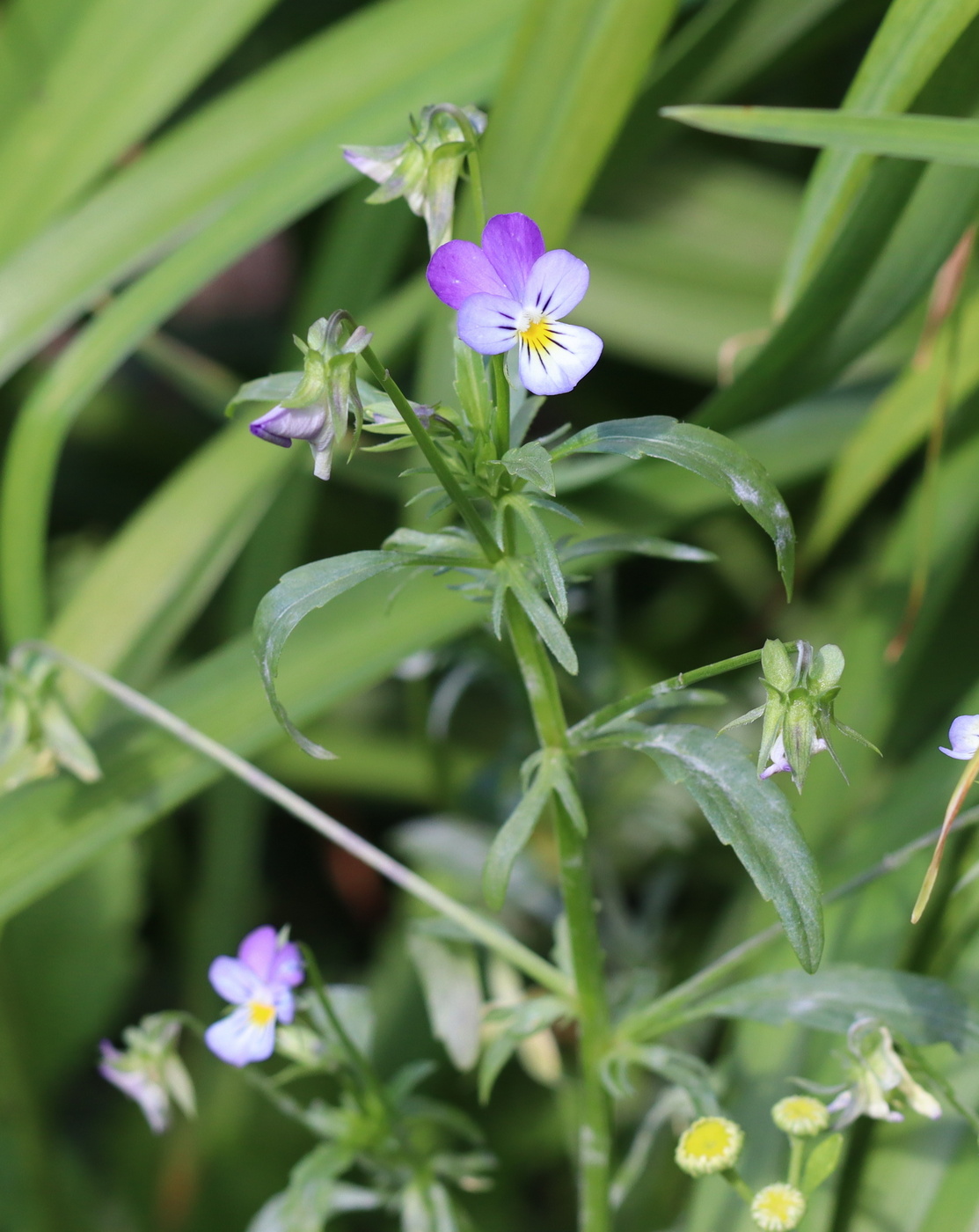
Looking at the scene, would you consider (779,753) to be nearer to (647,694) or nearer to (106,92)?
(647,694)

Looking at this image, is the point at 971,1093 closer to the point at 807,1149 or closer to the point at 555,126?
the point at 807,1149

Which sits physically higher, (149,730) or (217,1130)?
(149,730)

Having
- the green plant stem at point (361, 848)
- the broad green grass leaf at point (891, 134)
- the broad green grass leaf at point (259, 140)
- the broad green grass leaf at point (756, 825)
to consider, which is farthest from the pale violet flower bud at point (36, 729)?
the broad green grass leaf at point (891, 134)

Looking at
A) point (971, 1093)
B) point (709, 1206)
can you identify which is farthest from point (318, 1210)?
point (971, 1093)

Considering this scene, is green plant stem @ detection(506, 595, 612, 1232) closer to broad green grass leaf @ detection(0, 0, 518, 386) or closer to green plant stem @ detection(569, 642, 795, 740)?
green plant stem @ detection(569, 642, 795, 740)

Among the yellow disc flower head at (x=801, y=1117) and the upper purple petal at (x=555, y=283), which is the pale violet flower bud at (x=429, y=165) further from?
the yellow disc flower head at (x=801, y=1117)

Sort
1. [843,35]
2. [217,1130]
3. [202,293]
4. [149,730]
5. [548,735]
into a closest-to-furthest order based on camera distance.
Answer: [548,735] < [149,730] < [843,35] < [217,1130] < [202,293]
